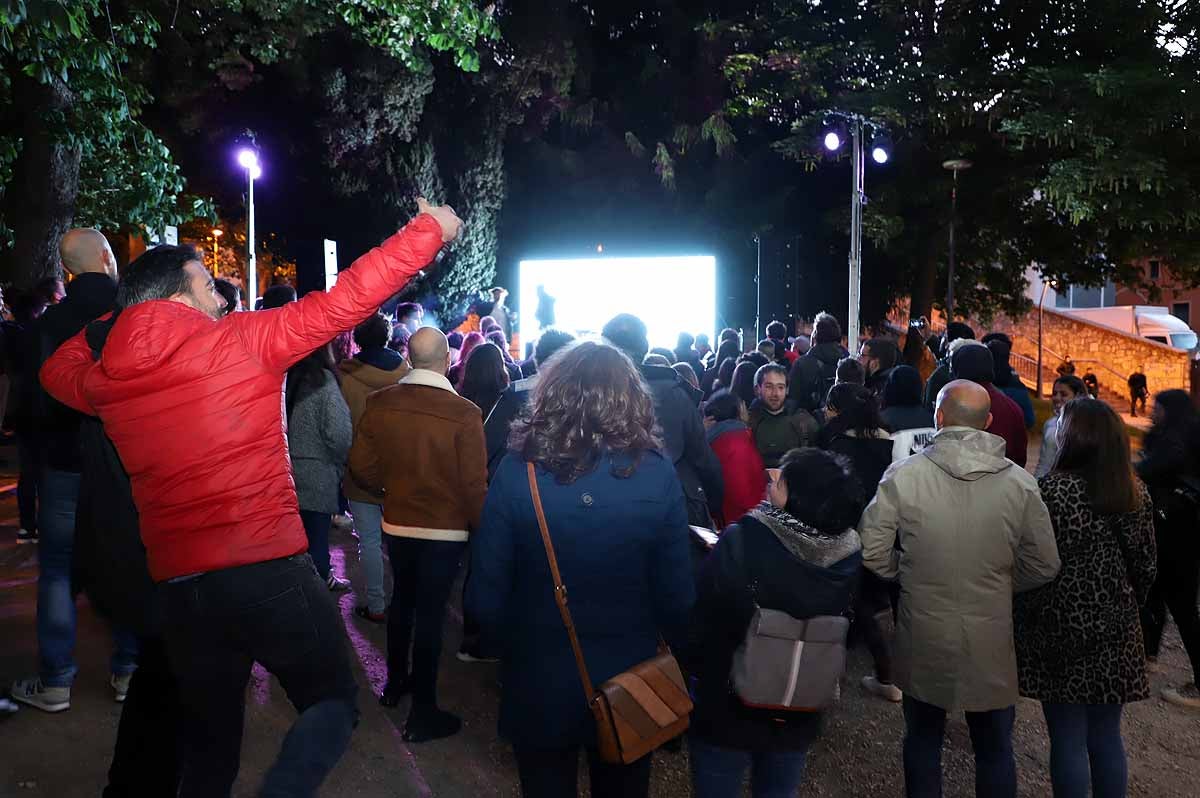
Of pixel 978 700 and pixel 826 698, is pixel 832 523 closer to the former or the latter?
pixel 826 698

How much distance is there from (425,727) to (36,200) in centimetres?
910

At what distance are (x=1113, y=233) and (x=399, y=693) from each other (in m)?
21.5

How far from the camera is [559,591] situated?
2434mm

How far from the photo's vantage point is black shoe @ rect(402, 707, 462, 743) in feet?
14.3

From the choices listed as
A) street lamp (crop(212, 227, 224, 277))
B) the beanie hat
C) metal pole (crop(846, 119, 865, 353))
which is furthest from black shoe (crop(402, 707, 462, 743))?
street lamp (crop(212, 227, 224, 277))

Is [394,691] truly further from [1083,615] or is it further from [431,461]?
[1083,615]

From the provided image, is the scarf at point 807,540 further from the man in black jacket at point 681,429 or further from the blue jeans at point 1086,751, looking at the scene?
the man in black jacket at point 681,429

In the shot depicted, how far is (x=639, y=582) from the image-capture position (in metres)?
2.52

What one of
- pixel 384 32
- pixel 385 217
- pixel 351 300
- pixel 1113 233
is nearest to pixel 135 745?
pixel 351 300

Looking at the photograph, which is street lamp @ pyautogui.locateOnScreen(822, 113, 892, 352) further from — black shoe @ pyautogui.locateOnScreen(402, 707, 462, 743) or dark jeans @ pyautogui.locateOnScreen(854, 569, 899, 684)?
black shoe @ pyautogui.locateOnScreen(402, 707, 462, 743)

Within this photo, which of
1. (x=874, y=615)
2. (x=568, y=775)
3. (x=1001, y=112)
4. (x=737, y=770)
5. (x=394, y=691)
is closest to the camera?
(x=568, y=775)

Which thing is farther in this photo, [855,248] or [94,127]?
[855,248]

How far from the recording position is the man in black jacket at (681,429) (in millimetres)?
4258

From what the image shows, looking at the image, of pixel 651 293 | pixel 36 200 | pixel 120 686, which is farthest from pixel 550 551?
pixel 651 293
